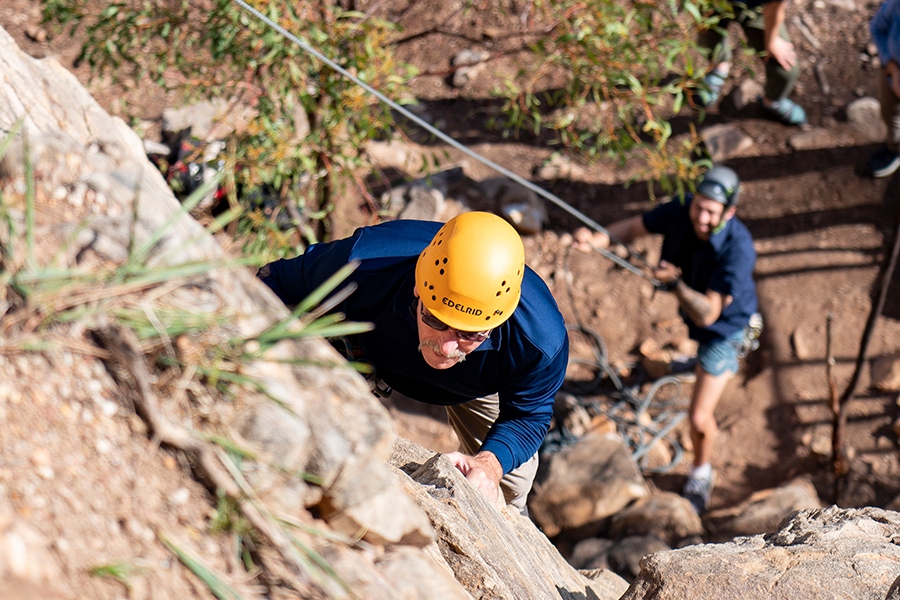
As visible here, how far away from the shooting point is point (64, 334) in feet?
4.98

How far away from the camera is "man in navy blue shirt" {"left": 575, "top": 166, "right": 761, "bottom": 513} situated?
14.5 feet

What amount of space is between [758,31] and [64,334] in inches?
260

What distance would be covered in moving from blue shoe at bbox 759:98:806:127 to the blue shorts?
325 cm

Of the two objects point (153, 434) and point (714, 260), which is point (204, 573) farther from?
point (714, 260)

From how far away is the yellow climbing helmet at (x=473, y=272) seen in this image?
2484mm

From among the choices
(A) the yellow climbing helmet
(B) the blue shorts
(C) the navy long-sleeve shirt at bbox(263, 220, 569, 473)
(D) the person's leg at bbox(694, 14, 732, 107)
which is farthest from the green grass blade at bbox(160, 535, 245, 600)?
(D) the person's leg at bbox(694, 14, 732, 107)

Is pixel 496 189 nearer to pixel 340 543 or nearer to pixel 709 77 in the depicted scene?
pixel 709 77

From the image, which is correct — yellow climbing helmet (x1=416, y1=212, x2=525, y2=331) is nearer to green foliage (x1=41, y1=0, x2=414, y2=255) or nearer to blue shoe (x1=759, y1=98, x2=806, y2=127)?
green foliage (x1=41, y1=0, x2=414, y2=255)

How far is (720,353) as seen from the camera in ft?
15.6

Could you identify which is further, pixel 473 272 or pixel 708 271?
pixel 708 271

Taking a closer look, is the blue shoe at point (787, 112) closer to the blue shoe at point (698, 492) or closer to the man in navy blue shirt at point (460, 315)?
the blue shoe at point (698, 492)

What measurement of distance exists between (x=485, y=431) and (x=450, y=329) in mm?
1225

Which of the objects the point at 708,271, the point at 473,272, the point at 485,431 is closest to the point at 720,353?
the point at 708,271

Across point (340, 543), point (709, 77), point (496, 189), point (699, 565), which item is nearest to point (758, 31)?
point (709, 77)
